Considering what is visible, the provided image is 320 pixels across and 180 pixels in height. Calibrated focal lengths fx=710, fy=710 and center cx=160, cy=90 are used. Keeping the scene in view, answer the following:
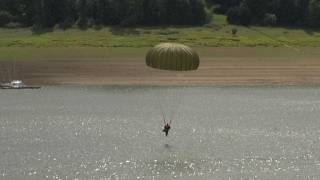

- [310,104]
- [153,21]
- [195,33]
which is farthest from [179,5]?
[310,104]

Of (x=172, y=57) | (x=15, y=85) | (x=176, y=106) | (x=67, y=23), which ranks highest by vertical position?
(x=172, y=57)

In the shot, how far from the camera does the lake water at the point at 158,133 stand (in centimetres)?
4816

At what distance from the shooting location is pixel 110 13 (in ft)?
594

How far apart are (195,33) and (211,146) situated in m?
106

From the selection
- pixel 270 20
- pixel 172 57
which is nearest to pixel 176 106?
pixel 172 57

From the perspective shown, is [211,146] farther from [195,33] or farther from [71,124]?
[195,33]

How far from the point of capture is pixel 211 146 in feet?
185

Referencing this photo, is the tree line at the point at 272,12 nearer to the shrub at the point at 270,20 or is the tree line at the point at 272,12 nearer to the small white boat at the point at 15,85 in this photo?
the shrub at the point at 270,20

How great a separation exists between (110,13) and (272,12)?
4241cm

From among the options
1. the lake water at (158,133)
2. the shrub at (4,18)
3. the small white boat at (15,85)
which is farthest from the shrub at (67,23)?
the lake water at (158,133)

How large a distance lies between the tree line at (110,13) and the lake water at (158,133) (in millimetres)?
84256

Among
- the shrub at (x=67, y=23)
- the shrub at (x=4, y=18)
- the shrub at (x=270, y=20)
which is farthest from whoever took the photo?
the shrub at (x=4, y=18)

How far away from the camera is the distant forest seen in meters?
178

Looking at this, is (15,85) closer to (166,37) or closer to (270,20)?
(166,37)
